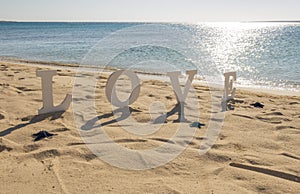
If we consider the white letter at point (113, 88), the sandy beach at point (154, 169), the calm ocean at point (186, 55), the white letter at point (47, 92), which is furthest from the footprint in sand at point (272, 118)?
the white letter at point (47, 92)

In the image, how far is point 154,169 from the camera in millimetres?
3738

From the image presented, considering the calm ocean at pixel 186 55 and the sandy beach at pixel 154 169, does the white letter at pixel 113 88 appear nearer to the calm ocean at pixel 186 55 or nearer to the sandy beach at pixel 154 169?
the sandy beach at pixel 154 169

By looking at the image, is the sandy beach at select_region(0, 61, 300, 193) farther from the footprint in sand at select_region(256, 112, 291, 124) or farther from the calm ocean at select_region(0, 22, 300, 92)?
the calm ocean at select_region(0, 22, 300, 92)

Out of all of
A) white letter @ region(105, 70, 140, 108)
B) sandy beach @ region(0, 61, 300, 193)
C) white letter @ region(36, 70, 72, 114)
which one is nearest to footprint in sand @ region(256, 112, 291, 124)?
sandy beach @ region(0, 61, 300, 193)

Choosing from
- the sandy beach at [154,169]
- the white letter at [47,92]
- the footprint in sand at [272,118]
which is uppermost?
the white letter at [47,92]

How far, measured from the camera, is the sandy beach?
3.32 m

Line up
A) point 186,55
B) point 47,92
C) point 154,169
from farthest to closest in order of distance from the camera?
point 186,55
point 47,92
point 154,169

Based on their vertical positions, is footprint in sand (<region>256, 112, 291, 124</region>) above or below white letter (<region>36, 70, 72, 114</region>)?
below

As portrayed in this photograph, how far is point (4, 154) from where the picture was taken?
4.00 m

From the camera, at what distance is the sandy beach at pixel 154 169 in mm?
3324

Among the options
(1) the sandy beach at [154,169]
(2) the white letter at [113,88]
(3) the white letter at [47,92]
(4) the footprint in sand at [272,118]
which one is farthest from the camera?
(2) the white letter at [113,88]

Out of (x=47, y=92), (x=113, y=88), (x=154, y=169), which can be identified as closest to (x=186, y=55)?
(x=113, y=88)

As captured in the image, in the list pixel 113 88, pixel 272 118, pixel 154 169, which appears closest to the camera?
pixel 154 169

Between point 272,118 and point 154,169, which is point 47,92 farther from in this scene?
point 272,118
